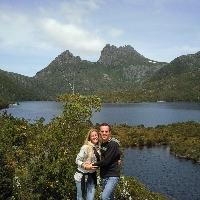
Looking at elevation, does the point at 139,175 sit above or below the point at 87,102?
below

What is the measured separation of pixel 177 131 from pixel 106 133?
131 m

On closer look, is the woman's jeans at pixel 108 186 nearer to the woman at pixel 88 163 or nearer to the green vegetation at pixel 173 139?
the woman at pixel 88 163

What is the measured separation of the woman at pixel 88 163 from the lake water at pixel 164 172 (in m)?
50.2

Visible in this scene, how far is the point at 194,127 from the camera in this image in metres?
147

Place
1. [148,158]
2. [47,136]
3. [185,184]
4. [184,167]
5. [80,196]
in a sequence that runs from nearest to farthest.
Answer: [80,196], [47,136], [185,184], [184,167], [148,158]

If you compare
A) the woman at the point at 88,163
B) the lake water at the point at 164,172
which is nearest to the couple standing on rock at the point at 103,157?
the woman at the point at 88,163

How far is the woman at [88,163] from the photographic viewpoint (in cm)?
1551

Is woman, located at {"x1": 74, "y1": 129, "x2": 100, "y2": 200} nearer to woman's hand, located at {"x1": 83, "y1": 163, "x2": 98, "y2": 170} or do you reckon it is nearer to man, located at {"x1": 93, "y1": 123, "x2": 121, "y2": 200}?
woman's hand, located at {"x1": 83, "y1": 163, "x2": 98, "y2": 170}

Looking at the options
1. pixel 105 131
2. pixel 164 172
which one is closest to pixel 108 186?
pixel 105 131

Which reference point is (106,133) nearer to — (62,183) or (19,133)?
(62,183)

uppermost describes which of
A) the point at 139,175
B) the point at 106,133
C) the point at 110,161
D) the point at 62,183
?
the point at 106,133

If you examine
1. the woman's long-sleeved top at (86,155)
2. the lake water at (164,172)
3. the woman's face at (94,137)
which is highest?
the woman's face at (94,137)

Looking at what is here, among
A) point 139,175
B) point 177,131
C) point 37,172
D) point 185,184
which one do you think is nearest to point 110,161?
point 37,172

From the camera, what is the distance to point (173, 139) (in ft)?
417
